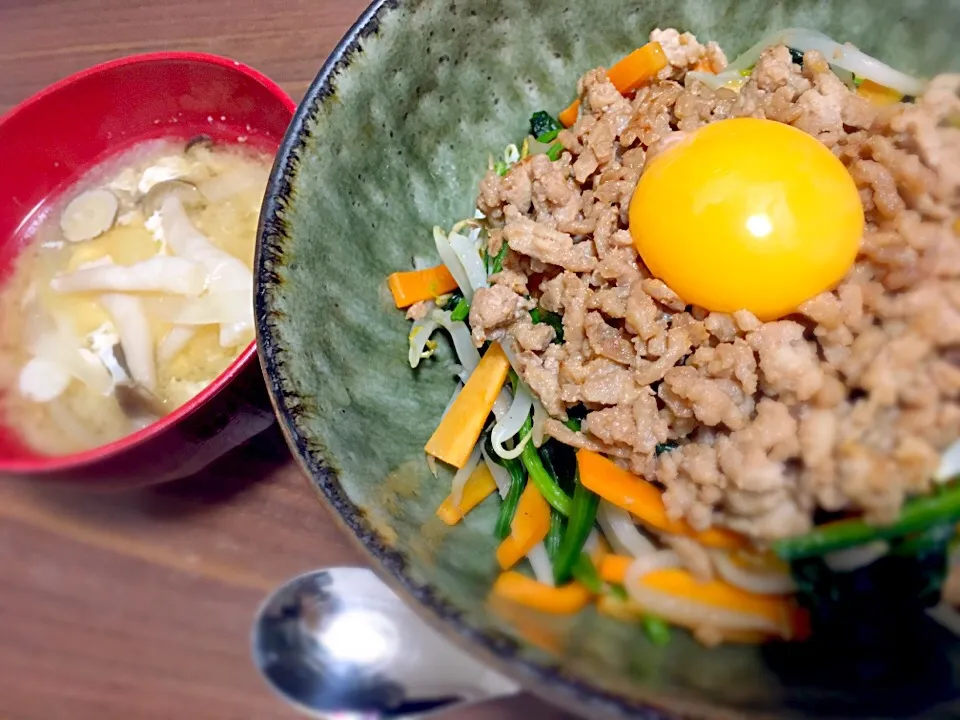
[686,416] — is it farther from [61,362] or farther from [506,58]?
[61,362]

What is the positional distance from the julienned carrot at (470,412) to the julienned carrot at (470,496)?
2.6 inches

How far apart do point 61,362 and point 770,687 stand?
2285 millimetres

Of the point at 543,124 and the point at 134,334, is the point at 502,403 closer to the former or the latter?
the point at 543,124

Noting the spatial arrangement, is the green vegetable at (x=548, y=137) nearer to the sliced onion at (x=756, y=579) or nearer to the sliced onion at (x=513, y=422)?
the sliced onion at (x=513, y=422)

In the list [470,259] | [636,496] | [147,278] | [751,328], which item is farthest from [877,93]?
[147,278]

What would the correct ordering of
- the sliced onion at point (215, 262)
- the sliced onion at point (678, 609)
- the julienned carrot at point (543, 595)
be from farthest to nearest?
1. the sliced onion at point (215, 262)
2. the julienned carrot at point (543, 595)
3. the sliced onion at point (678, 609)

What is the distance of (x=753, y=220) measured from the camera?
1555 mm

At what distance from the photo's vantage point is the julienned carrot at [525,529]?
1749 mm

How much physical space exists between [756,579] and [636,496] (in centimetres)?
29

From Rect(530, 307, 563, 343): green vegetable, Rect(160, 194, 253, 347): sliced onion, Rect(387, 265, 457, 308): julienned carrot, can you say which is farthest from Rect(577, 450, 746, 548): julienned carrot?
Rect(160, 194, 253, 347): sliced onion

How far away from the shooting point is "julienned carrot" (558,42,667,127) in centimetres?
208

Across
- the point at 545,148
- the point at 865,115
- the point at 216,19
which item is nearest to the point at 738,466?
the point at 865,115

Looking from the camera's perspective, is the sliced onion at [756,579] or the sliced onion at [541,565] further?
the sliced onion at [541,565]

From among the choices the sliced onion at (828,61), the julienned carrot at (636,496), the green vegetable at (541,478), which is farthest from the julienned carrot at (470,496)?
the sliced onion at (828,61)
